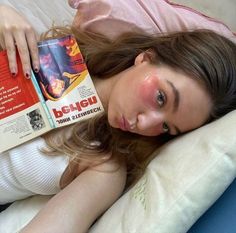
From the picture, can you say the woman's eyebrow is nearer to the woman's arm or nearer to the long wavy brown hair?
the long wavy brown hair

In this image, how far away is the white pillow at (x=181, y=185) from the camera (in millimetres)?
704

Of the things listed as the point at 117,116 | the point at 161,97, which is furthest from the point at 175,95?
the point at 117,116

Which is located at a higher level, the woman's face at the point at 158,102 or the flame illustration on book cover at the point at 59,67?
the flame illustration on book cover at the point at 59,67

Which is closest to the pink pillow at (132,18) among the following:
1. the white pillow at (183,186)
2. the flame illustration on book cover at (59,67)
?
the flame illustration on book cover at (59,67)

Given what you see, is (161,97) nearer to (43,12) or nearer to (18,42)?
(18,42)

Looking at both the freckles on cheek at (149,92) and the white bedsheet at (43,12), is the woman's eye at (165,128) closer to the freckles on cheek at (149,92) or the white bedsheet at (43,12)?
the freckles on cheek at (149,92)

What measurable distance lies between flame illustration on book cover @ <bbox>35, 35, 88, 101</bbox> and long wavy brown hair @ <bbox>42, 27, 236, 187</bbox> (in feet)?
0.23

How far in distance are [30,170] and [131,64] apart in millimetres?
332

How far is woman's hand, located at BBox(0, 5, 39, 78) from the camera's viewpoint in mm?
913

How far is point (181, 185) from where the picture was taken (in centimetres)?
72

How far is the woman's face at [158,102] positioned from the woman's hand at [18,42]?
0.20 meters

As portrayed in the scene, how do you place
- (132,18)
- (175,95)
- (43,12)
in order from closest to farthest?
(175,95)
(132,18)
(43,12)

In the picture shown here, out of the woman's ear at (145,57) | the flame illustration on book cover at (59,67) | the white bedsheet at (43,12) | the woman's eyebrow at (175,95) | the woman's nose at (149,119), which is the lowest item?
the woman's nose at (149,119)

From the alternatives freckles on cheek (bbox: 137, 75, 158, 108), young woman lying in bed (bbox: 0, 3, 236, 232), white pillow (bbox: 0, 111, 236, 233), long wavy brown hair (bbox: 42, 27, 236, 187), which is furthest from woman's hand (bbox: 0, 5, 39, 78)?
white pillow (bbox: 0, 111, 236, 233)
